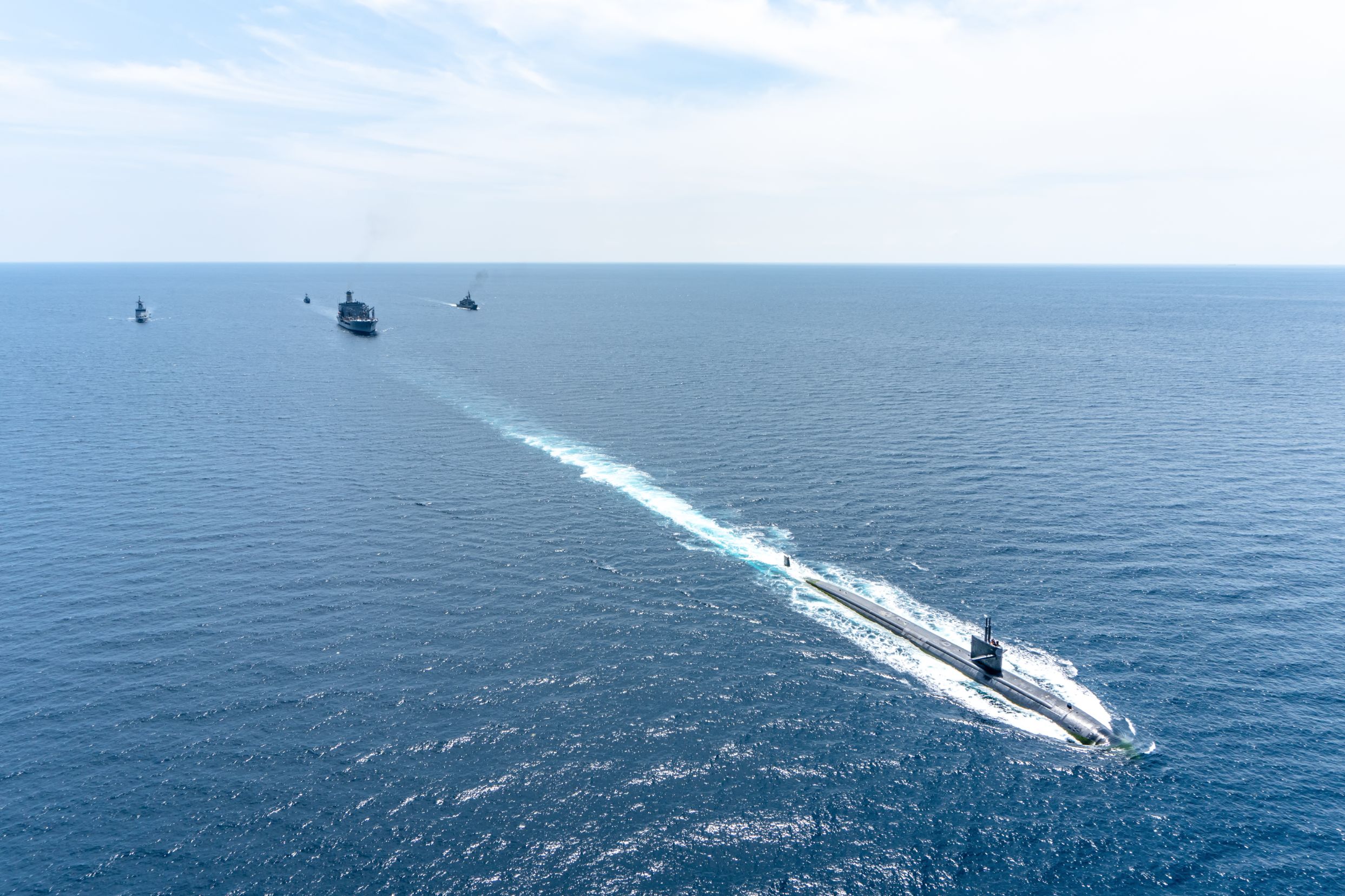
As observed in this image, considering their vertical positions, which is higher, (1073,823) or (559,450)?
(559,450)

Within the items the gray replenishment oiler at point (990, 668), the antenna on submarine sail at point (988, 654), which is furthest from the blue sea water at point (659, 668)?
the antenna on submarine sail at point (988, 654)

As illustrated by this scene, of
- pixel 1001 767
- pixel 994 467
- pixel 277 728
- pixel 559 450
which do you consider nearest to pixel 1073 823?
pixel 1001 767

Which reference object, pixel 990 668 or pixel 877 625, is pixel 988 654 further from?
pixel 877 625

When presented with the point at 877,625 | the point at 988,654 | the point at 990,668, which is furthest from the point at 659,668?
the point at 988,654

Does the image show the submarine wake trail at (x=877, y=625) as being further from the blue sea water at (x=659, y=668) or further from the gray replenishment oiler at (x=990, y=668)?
the gray replenishment oiler at (x=990, y=668)

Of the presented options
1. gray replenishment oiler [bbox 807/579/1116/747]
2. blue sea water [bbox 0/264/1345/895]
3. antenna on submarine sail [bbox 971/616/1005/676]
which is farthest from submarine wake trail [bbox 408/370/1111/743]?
antenna on submarine sail [bbox 971/616/1005/676]

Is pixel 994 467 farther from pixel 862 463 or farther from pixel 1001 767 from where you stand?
pixel 1001 767

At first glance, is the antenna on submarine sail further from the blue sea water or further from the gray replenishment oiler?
the blue sea water
